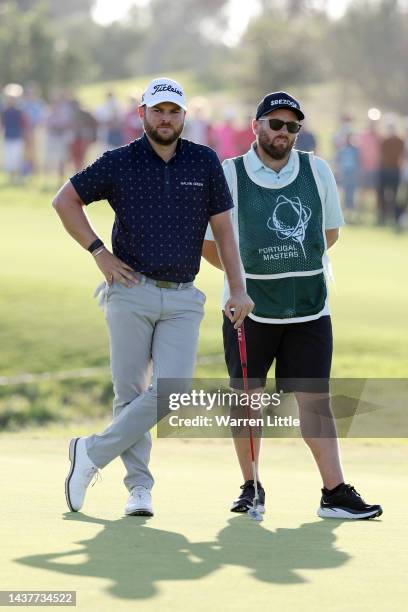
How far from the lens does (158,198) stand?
6.83 metres

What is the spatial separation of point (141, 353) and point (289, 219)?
96 centimetres

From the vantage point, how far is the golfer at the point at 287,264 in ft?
23.7

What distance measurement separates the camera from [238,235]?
733 cm

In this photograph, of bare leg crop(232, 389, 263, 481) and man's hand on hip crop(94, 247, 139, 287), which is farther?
bare leg crop(232, 389, 263, 481)

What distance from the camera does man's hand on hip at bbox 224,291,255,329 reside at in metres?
6.90

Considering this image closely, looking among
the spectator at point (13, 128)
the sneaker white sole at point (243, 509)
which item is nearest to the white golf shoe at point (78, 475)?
the sneaker white sole at point (243, 509)

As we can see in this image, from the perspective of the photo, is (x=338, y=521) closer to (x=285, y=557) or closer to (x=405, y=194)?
(x=285, y=557)

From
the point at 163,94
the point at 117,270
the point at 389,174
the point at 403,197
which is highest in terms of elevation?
the point at 389,174

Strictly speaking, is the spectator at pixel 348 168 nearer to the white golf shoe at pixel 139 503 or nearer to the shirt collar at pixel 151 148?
the shirt collar at pixel 151 148

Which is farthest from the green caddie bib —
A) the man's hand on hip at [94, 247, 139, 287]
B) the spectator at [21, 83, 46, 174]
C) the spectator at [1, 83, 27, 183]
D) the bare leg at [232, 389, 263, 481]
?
the spectator at [21, 83, 46, 174]

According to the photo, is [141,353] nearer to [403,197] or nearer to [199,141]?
[199,141]

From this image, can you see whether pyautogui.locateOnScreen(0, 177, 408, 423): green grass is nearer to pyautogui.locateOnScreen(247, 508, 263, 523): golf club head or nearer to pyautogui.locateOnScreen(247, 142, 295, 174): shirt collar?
pyautogui.locateOnScreen(247, 142, 295, 174): shirt collar

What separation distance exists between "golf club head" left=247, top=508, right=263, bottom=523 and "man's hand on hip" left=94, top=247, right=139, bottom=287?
3.77 ft

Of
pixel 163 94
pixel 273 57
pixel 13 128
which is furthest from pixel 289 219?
pixel 273 57
